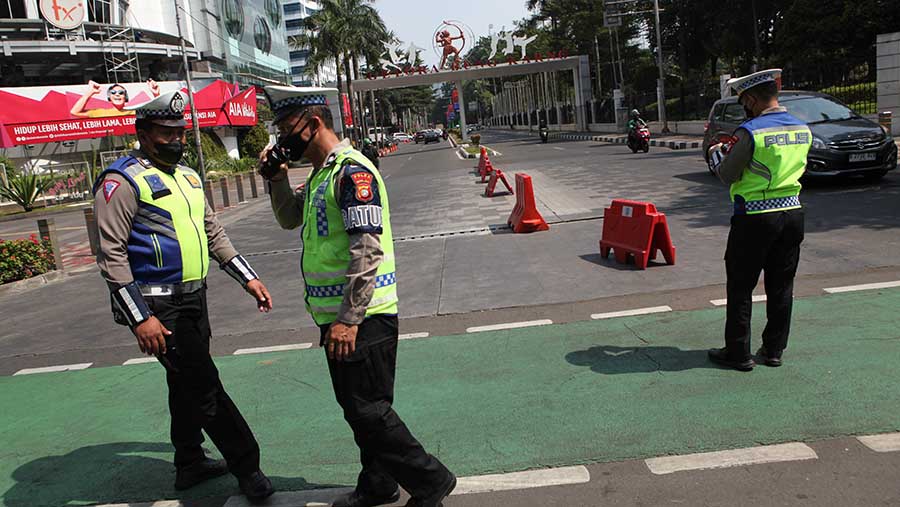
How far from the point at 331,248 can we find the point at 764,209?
2965mm

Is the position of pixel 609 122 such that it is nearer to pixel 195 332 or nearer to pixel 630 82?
pixel 630 82

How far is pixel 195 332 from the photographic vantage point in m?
3.62

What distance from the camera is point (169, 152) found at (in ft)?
11.8

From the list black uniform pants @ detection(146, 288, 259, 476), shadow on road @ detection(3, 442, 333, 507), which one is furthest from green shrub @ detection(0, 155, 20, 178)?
black uniform pants @ detection(146, 288, 259, 476)

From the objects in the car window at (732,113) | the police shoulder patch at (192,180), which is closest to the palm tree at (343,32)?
the car window at (732,113)

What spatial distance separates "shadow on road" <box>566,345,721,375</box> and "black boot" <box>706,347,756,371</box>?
4 centimetres

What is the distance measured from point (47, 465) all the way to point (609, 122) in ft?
164

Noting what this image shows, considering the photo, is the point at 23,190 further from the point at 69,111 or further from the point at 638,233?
the point at 638,233

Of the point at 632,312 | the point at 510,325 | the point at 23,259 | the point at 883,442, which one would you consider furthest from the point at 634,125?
the point at 883,442

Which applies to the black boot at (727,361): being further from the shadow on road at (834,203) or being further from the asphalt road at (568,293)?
the shadow on road at (834,203)

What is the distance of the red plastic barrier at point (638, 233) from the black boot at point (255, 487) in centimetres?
554

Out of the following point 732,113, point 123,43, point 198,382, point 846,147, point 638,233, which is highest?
point 123,43

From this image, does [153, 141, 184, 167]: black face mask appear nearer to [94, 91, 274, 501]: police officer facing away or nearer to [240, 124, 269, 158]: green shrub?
[94, 91, 274, 501]: police officer facing away

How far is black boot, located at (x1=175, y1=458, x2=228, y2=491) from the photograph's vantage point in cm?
381
